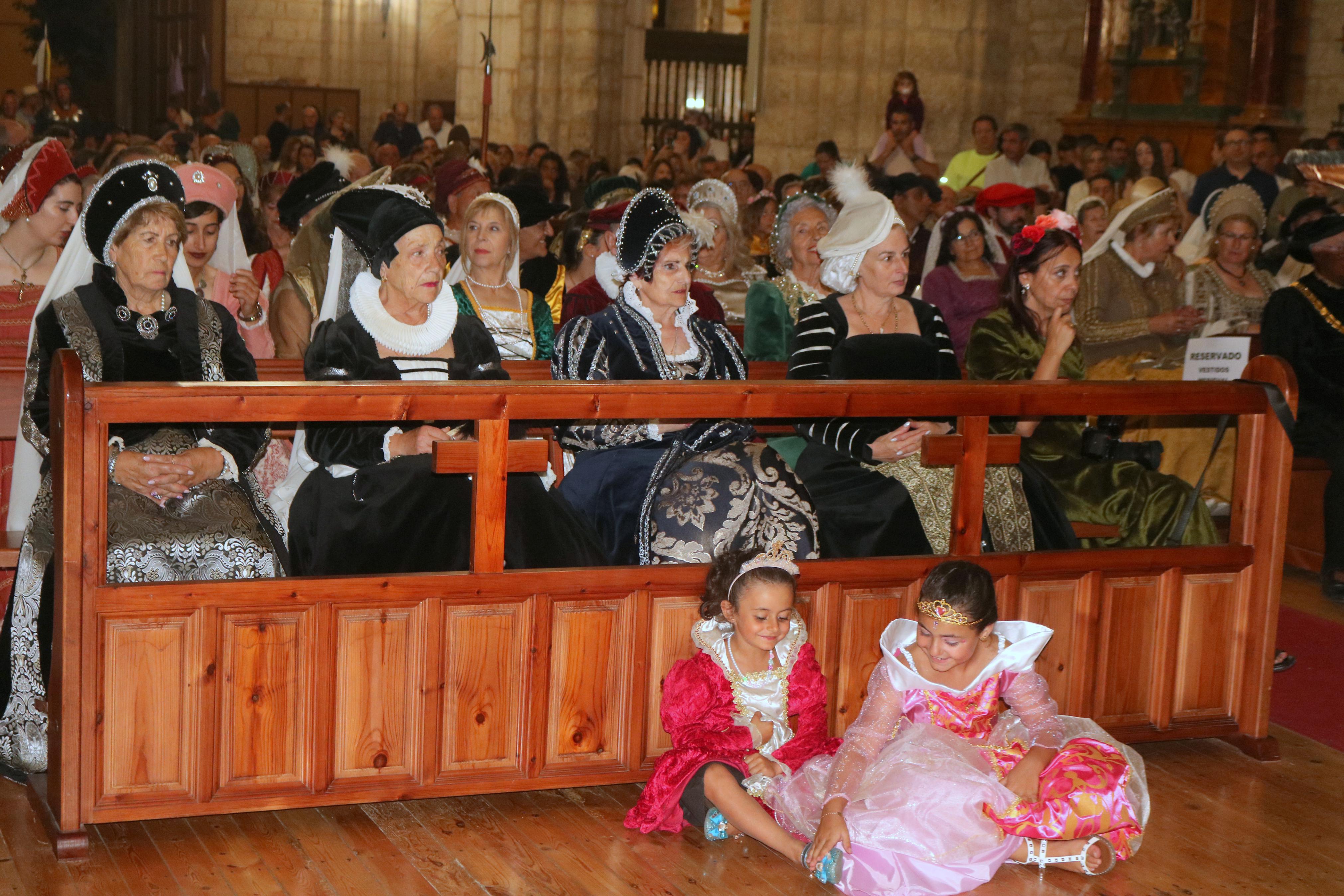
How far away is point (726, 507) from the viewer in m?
4.13

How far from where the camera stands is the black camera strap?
4316 millimetres

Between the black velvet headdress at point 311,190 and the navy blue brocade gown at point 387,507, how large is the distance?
2.11 m

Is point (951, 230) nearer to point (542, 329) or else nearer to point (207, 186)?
point (542, 329)

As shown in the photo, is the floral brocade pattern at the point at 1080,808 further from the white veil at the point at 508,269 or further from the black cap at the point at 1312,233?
the black cap at the point at 1312,233

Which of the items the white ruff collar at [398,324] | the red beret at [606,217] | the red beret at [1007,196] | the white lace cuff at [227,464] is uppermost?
the red beret at [1007,196]

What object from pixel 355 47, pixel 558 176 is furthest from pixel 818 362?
pixel 355 47

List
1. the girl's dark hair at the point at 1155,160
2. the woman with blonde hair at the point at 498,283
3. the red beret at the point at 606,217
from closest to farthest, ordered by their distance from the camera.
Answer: the woman with blonde hair at the point at 498,283 < the red beret at the point at 606,217 < the girl's dark hair at the point at 1155,160

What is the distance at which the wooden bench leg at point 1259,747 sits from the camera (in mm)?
4336

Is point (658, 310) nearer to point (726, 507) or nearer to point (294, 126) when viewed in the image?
point (726, 507)

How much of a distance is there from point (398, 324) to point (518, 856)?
4.99 ft

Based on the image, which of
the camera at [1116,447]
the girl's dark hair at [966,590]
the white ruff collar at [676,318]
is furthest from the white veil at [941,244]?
the girl's dark hair at [966,590]

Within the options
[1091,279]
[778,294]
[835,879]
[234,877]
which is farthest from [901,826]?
[1091,279]

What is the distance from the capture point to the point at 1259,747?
14.3 ft

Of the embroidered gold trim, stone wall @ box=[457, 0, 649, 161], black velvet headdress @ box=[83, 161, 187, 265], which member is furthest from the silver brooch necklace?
stone wall @ box=[457, 0, 649, 161]
